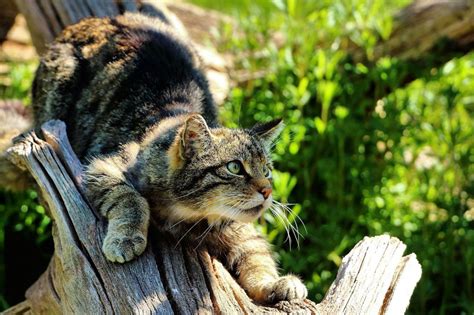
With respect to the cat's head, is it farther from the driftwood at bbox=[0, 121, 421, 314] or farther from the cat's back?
the cat's back

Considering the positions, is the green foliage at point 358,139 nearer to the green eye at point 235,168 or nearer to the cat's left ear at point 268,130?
the cat's left ear at point 268,130

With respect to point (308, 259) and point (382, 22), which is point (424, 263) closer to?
point (308, 259)

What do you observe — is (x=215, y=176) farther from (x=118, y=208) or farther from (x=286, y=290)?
(x=286, y=290)

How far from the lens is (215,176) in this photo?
336 cm

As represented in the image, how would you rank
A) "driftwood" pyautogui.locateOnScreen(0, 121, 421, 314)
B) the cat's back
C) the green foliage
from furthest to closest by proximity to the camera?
1. the green foliage
2. the cat's back
3. "driftwood" pyautogui.locateOnScreen(0, 121, 421, 314)

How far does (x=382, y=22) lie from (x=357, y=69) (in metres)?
0.47

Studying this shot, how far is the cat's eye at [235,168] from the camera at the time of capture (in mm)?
3369

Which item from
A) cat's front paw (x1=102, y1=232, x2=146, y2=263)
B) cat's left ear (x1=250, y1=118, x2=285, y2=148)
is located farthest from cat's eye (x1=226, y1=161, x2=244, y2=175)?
cat's front paw (x1=102, y1=232, x2=146, y2=263)

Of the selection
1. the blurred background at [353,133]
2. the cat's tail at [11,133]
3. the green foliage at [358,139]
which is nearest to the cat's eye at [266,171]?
the blurred background at [353,133]

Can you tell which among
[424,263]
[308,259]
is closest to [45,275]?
[308,259]

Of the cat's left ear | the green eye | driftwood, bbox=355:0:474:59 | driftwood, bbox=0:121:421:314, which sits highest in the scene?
driftwood, bbox=355:0:474:59

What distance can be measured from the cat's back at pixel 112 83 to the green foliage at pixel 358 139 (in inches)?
25.9

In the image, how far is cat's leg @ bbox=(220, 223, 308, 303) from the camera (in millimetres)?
3205

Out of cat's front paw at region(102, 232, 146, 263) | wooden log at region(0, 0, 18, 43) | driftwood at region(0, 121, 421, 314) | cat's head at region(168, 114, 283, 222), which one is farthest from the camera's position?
wooden log at region(0, 0, 18, 43)
